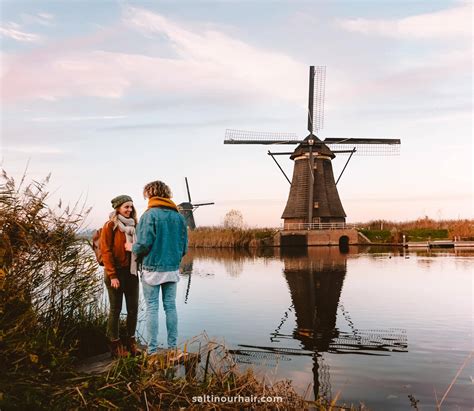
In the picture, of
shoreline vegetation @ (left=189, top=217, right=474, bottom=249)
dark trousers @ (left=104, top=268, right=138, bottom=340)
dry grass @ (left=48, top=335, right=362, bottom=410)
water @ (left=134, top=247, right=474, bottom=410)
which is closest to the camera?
dry grass @ (left=48, top=335, right=362, bottom=410)

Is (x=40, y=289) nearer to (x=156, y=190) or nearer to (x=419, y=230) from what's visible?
(x=156, y=190)

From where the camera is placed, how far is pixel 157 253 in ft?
13.5

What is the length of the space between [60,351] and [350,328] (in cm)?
558

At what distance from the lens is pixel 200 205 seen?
154ft

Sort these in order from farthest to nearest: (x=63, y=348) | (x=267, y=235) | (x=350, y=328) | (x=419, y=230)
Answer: (x=419, y=230)
(x=267, y=235)
(x=350, y=328)
(x=63, y=348)

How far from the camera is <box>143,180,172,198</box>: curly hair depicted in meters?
4.21

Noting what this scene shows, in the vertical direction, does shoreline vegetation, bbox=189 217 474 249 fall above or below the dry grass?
above

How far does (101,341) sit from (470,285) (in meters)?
11.3

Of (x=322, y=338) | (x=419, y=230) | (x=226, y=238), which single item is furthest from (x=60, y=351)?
(x=419, y=230)

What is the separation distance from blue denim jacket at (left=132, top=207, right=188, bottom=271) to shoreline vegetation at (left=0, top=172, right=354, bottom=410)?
0.80m

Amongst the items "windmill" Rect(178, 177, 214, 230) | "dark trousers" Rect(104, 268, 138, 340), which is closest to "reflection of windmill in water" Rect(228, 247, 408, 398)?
"dark trousers" Rect(104, 268, 138, 340)

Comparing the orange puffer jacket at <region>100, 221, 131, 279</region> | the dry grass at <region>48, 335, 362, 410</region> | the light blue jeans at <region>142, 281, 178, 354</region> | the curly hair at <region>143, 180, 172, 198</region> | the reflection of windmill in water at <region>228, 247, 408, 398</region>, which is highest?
the curly hair at <region>143, 180, 172, 198</region>

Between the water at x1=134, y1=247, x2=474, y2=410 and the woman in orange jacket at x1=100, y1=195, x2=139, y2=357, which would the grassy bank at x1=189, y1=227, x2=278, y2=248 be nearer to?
the water at x1=134, y1=247, x2=474, y2=410

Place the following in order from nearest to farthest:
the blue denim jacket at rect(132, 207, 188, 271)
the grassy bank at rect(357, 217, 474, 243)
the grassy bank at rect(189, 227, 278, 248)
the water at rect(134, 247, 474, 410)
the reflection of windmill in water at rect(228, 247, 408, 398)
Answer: the blue denim jacket at rect(132, 207, 188, 271) < the water at rect(134, 247, 474, 410) < the reflection of windmill in water at rect(228, 247, 408, 398) < the grassy bank at rect(357, 217, 474, 243) < the grassy bank at rect(189, 227, 278, 248)
